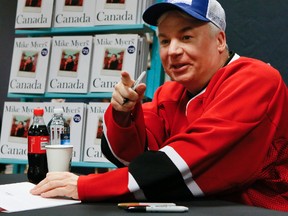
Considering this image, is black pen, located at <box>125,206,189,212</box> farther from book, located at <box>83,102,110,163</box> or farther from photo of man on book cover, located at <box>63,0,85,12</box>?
photo of man on book cover, located at <box>63,0,85,12</box>

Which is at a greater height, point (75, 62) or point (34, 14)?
point (34, 14)

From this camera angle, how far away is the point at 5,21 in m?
4.00

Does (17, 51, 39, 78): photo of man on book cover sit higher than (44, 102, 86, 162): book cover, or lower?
higher

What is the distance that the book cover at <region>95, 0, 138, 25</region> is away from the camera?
229 centimetres

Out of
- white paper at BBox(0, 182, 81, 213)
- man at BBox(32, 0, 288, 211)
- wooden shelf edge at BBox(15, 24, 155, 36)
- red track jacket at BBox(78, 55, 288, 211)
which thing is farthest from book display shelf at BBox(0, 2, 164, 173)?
white paper at BBox(0, 182, 81, 213)

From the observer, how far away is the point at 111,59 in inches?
91.1

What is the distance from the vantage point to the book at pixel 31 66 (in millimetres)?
2445

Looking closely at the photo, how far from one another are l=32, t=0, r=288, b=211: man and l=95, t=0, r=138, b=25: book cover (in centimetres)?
95

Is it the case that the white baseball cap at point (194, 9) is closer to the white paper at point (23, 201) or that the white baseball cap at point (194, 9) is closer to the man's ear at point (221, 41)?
the man's ear at point (221, 41)

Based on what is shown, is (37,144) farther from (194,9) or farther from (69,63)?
(69,63)

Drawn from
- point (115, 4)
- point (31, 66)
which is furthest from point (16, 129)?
point (115, 4)

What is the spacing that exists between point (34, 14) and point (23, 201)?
174 cm

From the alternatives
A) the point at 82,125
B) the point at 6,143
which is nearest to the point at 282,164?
the point at 82,125

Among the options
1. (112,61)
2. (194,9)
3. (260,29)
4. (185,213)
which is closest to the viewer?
(185,213)
